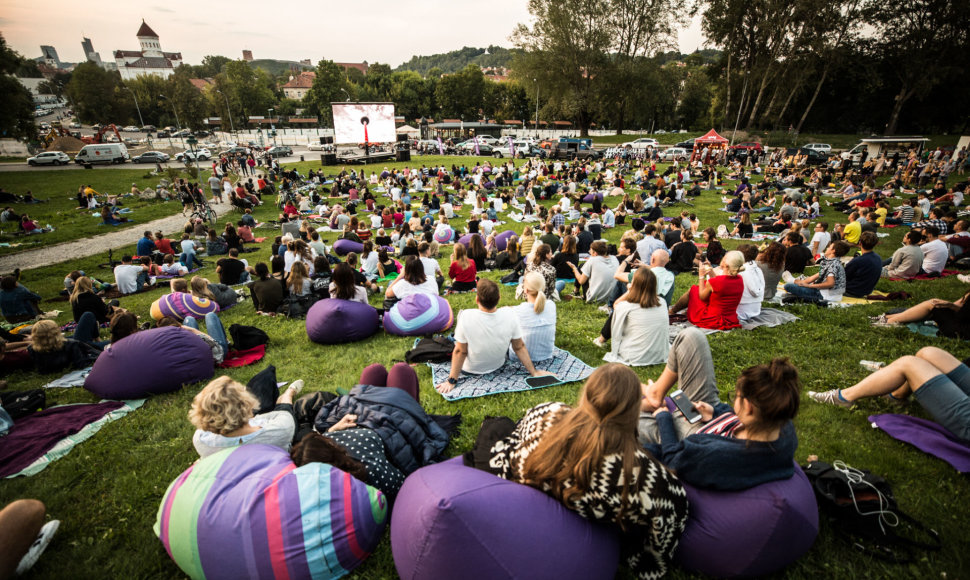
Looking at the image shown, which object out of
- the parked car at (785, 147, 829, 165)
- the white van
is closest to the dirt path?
the white van

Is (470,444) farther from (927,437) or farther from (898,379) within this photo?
(927,437)

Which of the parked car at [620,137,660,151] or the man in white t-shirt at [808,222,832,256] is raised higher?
the parked car at [620,137,660,151]

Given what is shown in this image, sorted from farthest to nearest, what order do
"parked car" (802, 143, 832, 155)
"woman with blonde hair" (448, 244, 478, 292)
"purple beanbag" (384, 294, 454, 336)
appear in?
"parked car" (802, 143, 832, 155) → "woman with blonde hair" (448, 244, 478, 292) → "purple beanbag" (384, 294, 454, 336)

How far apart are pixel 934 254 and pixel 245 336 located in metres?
12.5

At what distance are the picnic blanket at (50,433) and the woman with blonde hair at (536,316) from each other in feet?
15.2

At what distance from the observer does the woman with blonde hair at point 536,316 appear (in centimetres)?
485

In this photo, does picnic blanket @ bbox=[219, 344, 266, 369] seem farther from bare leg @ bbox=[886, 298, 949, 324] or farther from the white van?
the white van

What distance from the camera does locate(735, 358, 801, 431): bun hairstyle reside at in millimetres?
2172

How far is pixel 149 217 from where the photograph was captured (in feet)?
57.3

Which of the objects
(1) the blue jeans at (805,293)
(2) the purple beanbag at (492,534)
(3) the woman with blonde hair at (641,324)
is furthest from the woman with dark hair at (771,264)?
(2) the purple beanbag at (492,534)

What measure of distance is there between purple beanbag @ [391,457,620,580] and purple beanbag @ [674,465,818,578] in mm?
574

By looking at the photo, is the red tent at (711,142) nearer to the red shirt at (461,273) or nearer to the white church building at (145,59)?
the red shirt at (461,273)

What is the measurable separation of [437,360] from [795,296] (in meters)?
6.26

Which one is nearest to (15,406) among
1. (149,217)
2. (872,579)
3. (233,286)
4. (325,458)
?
(325,458)
